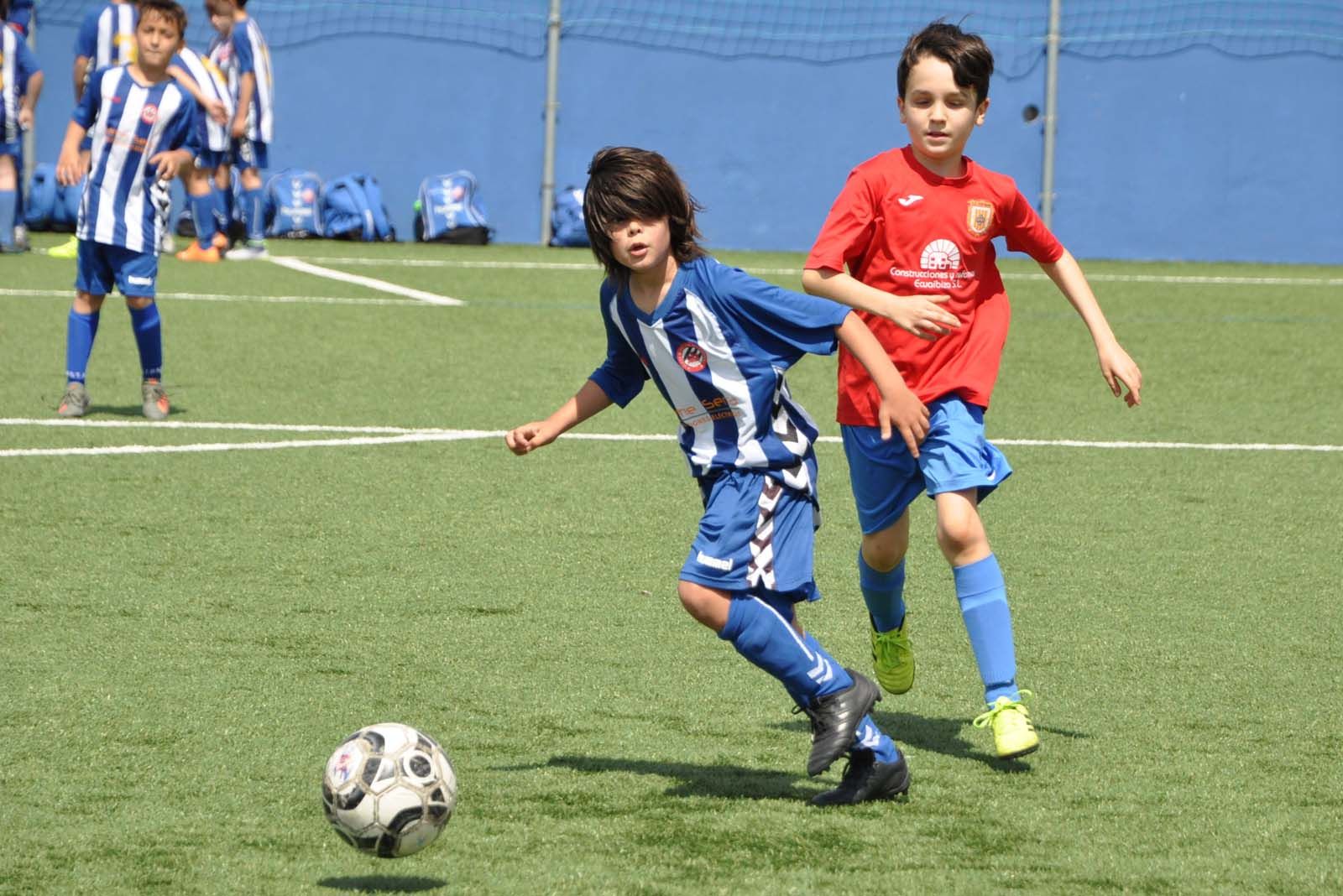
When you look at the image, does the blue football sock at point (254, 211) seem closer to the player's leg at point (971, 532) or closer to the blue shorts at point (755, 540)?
the player's leg at point (971, 532)

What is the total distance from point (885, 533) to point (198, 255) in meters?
11.9

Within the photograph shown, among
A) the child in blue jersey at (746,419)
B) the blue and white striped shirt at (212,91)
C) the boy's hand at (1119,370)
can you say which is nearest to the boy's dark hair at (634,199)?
the child in blue jersey at (746,419)

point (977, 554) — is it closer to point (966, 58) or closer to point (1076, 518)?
point (966, 58)

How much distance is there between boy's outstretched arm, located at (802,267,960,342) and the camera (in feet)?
12.3

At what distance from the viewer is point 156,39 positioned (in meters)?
7.80

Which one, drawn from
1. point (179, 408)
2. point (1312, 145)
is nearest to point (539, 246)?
point (1312, 145)

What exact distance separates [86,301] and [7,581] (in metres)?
3.26

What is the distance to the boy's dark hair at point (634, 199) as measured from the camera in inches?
140

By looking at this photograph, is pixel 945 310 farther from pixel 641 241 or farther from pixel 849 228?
pixel 641 241

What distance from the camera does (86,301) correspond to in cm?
822

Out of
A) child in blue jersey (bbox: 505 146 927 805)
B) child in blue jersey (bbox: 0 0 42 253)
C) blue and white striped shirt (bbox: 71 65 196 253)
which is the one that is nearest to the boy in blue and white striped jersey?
child in blue jersey (bbox: 0 0 42 253)

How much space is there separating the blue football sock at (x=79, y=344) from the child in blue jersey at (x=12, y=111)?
6996 mm

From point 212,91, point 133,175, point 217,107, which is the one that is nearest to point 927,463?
point 133,175

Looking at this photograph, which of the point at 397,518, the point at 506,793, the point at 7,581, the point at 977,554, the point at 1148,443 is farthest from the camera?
the point at 1148,443
